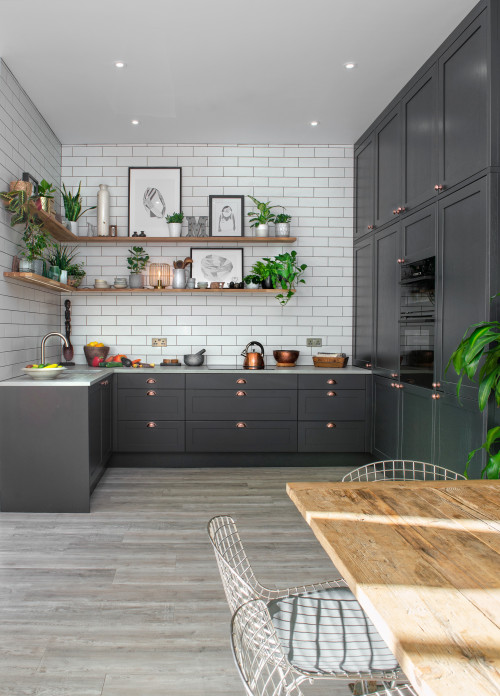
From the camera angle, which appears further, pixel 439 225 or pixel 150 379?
Answer: pixel 150 379

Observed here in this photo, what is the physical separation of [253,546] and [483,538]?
179 centimetres

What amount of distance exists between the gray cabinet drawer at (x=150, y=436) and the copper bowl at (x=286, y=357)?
41.9 inches

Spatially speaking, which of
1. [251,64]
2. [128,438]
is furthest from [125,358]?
[251,64]

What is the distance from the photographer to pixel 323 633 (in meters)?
1.31

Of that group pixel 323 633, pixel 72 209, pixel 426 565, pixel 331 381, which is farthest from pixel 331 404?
pixel 426 565

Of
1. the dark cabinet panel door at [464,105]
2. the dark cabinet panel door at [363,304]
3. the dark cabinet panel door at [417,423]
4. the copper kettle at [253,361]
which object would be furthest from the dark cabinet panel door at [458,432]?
the copper kettle at [253,361]

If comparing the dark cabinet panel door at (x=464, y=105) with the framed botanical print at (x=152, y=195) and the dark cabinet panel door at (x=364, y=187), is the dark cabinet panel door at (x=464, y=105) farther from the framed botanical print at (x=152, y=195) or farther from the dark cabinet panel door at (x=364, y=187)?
the framed botanical print at (x=152, y=195)

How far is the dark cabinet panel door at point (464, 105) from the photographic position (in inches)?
106

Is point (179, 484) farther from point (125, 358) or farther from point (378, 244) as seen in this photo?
point (378, 244)

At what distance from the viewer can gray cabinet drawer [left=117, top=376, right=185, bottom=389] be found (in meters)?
4.43

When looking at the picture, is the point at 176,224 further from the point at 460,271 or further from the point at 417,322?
the point at 460,271

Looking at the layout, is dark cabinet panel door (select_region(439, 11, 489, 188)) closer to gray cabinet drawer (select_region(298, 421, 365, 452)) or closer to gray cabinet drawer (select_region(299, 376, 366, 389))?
gray cabinet drawer (select_region(299, 376, 366, 389))

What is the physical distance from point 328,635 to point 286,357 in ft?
11.6

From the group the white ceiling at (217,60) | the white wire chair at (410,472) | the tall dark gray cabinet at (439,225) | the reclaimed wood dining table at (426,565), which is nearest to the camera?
the reclaimed wood dining table at (426,565)
